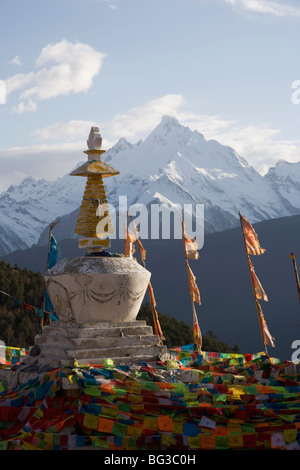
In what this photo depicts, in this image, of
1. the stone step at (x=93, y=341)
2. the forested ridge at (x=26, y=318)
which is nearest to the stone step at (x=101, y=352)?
the stone step at (x=93, y=341)

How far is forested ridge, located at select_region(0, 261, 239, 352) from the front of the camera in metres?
29.8

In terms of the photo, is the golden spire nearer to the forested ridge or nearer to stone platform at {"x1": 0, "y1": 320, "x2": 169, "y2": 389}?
stone platform at {"x1": 0, "y1": 320, "x2": 169, "y2": 389}

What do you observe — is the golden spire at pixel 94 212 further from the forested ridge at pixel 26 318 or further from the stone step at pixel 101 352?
the forested ridge at pixel 26 318

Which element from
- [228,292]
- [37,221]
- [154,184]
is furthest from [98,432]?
[37,221]

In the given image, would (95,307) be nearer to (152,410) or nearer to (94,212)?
(94,212)

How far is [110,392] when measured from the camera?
36.6 ft

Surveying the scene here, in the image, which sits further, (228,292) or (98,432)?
(228,292)

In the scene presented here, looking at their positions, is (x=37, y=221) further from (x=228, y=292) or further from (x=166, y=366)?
(x=166, y=366)

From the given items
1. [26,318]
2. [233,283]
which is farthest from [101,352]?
[233,283]

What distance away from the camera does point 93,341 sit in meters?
13.5

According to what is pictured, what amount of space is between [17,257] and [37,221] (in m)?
96.9

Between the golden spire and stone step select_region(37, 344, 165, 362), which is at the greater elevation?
the golden spire

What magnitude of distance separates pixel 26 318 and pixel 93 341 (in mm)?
18397

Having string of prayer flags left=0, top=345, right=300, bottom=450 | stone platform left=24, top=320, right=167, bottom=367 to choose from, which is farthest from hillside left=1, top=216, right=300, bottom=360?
string of prayer flags left=0, top=345, right=300, bottom=450
